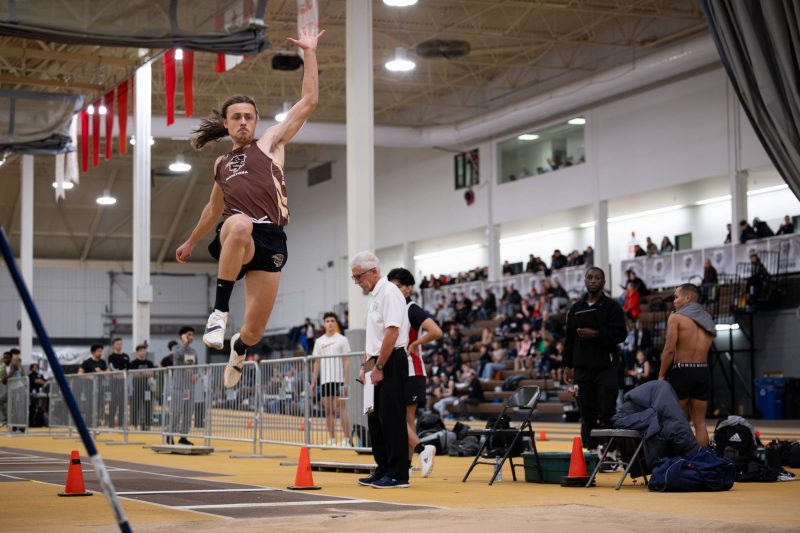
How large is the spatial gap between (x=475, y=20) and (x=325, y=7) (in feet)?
13.4

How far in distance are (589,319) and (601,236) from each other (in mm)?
20196

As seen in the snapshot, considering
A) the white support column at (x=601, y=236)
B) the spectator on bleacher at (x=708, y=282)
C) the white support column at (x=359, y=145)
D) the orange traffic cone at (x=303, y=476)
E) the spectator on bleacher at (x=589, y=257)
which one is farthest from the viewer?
the white support column at (x=601, y=236)

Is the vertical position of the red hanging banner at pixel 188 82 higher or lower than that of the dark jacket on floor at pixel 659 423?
higher

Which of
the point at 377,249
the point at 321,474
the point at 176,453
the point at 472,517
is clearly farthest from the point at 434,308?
the point at 472,517

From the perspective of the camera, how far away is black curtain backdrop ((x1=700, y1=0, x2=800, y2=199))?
22.4ft

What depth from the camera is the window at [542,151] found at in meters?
31.0

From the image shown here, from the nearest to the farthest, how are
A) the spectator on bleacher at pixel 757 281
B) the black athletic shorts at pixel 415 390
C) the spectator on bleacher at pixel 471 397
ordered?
the black athletic shorts at pixel 415 390 → the spectator on bleacher at pixel 757 281 → the spectator on bleacher at pixel 471 397

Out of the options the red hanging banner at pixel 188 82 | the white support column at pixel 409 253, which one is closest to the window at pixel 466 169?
the white support column at pixel 409 253

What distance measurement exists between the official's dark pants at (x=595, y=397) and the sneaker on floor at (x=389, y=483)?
1.98 metres

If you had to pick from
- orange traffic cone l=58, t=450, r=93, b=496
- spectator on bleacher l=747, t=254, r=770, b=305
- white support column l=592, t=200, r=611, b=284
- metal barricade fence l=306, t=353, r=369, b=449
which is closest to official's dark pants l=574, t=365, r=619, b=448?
metal barricade fence l=306, t=353, r=369, b=449

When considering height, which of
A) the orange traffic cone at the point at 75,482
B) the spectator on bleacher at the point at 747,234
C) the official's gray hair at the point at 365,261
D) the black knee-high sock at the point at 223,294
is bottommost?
the orange traffic cone at the point at 75,482

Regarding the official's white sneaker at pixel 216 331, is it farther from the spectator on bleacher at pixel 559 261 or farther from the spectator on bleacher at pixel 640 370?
the spectator on bleacher at pixel 559 261

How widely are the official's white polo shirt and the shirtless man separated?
261 centimetres

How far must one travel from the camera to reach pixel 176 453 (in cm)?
1469
